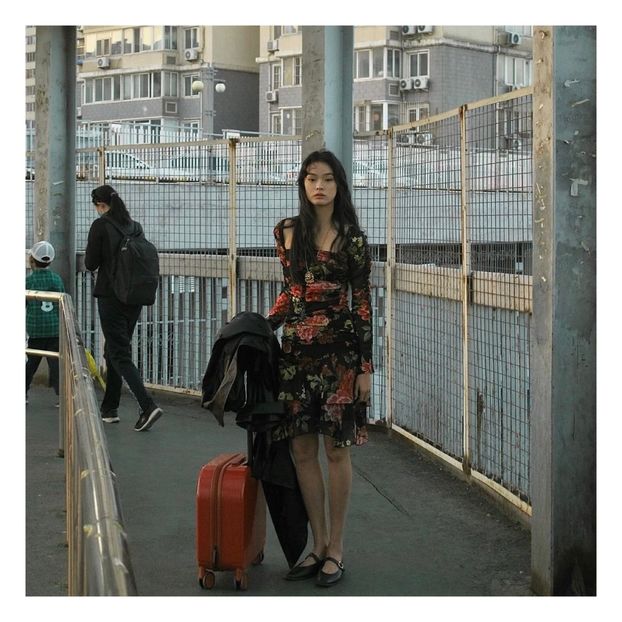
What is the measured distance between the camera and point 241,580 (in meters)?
4.89

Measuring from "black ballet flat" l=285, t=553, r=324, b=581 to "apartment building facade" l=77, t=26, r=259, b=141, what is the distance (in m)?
58.0

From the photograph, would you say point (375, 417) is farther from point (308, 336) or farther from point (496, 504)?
point (308, 336)

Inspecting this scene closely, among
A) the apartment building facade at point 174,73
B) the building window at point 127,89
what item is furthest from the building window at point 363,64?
the building window at point 127,89

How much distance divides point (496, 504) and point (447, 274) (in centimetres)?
152

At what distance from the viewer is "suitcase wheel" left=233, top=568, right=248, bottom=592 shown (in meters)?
4.89

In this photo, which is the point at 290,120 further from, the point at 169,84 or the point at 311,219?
the point at 311,219

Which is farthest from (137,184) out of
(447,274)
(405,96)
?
(405,96)

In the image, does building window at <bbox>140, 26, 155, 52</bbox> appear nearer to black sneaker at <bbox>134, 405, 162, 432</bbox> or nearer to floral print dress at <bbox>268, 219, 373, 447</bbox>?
black sneaker at <bbox>134, 405, 162, 432</bbox>

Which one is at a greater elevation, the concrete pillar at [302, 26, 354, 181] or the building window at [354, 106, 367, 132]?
the building window at [354, 106, 367, 132]

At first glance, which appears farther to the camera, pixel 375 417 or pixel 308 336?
pixel 375 417

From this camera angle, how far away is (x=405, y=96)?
191 ft

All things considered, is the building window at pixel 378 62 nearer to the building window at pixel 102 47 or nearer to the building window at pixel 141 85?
the building window at pixel 141 85

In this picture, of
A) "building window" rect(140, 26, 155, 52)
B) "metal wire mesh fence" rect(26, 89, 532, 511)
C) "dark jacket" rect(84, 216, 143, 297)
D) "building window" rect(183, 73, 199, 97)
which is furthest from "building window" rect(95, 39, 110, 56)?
"dark jacket" rect(84, 216, 143, 297)

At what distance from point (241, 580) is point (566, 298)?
1716 millimetres
